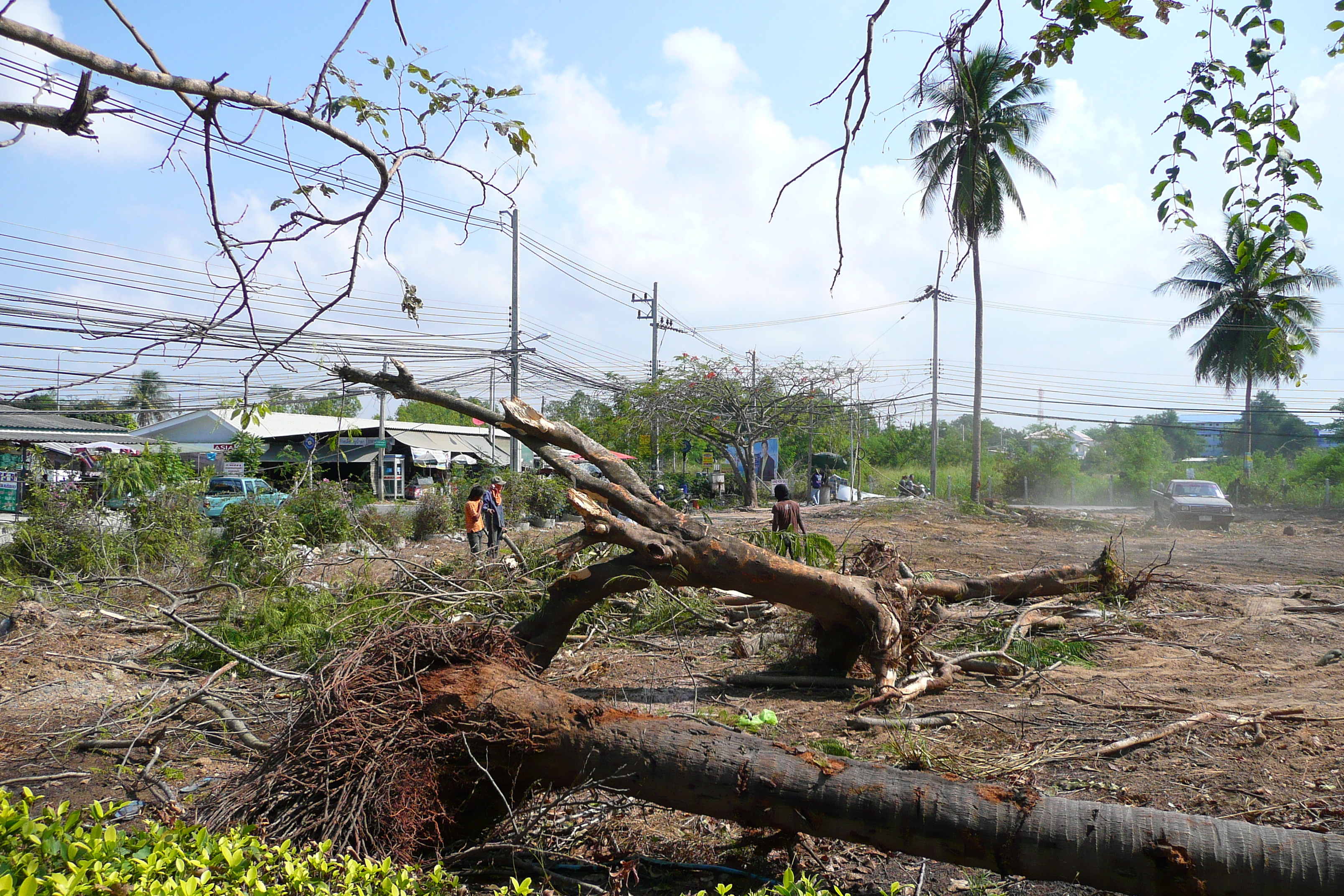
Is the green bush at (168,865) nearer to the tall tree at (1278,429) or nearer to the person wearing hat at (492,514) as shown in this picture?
the person wearing hat at (492,514)

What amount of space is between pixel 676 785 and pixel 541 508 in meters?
18.4

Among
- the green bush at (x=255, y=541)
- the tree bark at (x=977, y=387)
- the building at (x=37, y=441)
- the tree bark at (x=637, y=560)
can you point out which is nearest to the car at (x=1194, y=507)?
the tree bark at (x=977, y=387)

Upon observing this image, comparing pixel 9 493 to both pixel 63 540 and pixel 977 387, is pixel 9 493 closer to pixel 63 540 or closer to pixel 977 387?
pixel 63 540

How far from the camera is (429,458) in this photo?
36438 millimetres

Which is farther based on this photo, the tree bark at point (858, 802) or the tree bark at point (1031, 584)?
the tree bark at point (1031, 584)

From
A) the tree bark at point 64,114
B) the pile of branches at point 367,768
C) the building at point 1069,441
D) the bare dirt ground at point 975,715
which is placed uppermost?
the building at point 1069,441

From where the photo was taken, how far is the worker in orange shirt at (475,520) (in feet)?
41.1

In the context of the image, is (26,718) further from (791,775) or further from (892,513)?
(892,513)

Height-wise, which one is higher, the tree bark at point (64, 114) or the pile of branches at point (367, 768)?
the tree bark at point (64, 114)

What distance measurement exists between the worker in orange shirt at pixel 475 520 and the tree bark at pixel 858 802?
29.1 feet

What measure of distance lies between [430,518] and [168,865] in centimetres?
1588

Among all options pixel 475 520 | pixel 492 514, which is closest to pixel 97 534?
pixel 475 520

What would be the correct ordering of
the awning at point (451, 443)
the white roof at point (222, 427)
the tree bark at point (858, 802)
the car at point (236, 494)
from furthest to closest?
the awning at point (451, 443) → the white roof at point (222, 427) → the car at point (236, 494) → the tree bark at point (858, 802)

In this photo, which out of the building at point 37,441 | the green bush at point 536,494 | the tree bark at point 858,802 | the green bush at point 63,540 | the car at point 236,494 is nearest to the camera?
the tree bark at point 858,802
